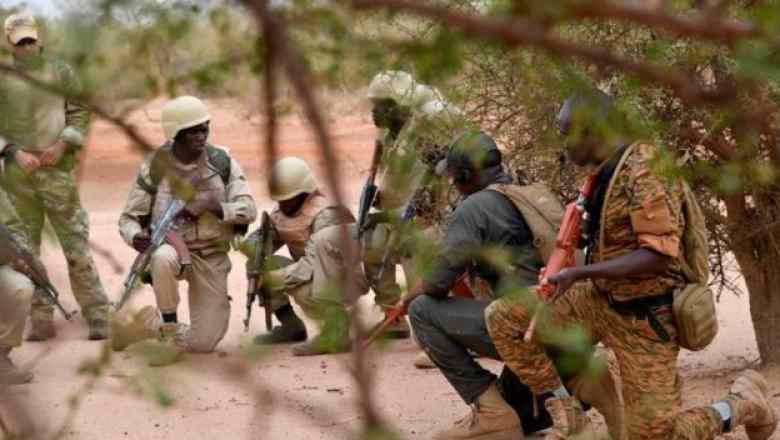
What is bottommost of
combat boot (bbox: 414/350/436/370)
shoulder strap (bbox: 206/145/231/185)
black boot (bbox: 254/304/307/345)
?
combat boot (bbox: 414/350/436/370)

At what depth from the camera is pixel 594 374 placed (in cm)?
314

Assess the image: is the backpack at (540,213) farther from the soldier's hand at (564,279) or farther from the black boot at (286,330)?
the black boot at (286,330)

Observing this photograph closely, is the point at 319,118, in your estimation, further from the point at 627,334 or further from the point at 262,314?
the point at 262,314

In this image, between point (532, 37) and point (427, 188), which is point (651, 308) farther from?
point (532, 37)

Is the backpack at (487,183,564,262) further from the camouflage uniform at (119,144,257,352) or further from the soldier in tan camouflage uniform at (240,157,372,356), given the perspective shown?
the camouflage uniform at (119,144,257,352)

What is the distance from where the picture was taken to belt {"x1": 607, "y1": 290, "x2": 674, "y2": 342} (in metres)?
5.64

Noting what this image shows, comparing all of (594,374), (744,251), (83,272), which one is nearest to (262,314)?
(83,272)

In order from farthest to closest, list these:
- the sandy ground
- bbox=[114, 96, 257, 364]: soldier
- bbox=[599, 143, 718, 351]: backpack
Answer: bbox=[114, 96, 257, 364]: soldier < the sandy ground < bbox=[599, 143, 718, 351]: backpack

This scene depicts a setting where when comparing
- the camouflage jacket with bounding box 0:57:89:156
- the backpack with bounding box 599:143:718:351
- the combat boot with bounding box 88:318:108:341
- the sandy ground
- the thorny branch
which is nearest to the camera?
the thorny branch

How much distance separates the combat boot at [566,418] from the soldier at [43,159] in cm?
200

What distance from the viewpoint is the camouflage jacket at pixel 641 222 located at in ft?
17.8

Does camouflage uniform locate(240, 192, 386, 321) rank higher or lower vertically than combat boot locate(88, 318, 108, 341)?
higher

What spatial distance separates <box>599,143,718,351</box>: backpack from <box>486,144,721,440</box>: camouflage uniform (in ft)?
0.12

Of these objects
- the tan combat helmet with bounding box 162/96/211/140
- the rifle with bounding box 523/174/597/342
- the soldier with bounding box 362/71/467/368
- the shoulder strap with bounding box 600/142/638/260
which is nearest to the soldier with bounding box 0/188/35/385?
the tan combat helmet with bounding box 162/96/211/140
